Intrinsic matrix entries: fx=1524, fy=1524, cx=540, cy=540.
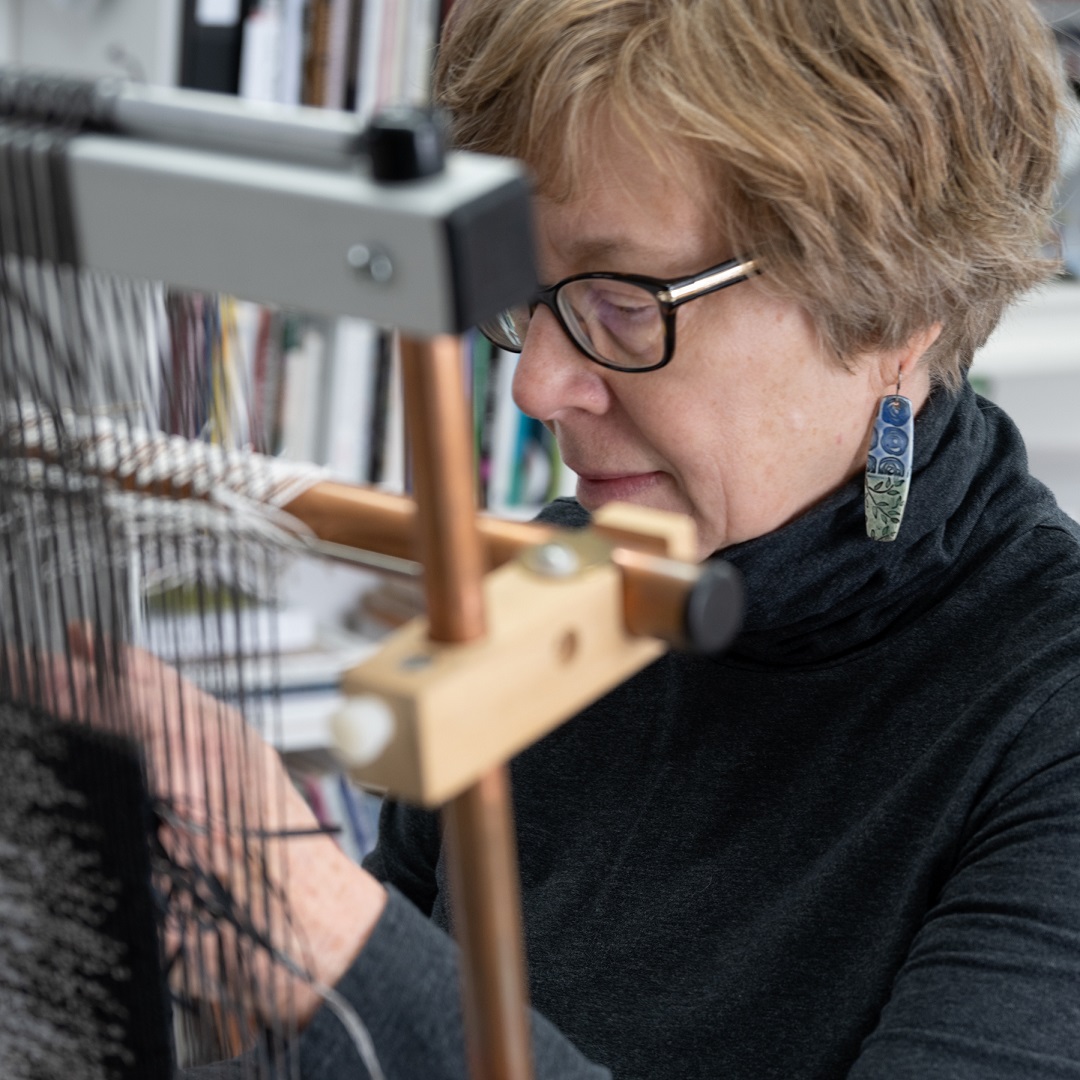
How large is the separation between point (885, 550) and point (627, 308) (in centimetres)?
23

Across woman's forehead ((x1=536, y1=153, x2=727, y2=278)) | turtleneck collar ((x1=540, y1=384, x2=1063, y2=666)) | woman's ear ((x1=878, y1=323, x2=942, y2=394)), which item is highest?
woman's forehead ((x1=536, y1=153, x2=727, y2=278))

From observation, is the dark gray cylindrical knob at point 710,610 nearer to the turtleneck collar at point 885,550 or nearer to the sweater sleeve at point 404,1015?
the sweater sleeve at point 404,1015

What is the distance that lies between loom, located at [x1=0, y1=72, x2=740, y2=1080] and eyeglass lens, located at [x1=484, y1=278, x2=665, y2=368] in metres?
0.34

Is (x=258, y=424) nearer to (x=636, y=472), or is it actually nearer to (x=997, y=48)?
(x=636, y=472)

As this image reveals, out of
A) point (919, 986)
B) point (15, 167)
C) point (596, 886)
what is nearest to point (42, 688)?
point (15, 167)

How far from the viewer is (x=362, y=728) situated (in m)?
0.38

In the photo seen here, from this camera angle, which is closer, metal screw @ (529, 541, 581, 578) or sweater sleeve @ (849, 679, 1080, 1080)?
metal screw @ (529, 541, 581, 578)

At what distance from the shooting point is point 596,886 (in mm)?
994

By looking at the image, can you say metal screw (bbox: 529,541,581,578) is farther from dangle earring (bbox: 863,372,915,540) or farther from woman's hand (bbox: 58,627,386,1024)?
dangle earring (bbox: 863,372,915,540)

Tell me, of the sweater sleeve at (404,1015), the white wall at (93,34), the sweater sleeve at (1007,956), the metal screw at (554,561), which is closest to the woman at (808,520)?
the sweater sleeve at (1007,956)

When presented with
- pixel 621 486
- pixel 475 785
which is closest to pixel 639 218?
pixel 621 486

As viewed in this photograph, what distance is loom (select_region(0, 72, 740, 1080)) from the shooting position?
1.17 ft

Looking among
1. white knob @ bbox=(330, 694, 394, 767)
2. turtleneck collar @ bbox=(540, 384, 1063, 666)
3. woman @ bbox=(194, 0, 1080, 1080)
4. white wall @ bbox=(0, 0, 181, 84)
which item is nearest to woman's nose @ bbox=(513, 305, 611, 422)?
woman @ bbox=(194, 0, 1080, 1080)

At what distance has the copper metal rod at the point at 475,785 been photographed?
375 millimetres
